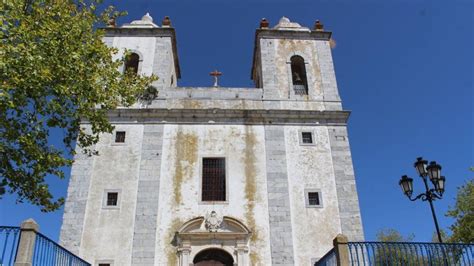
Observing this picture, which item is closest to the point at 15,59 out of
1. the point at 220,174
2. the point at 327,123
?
the point at 220,174

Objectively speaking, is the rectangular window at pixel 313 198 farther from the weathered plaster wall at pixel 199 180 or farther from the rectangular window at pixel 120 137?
the rectangular window at pixel 120 137

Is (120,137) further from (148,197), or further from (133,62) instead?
(133,62)

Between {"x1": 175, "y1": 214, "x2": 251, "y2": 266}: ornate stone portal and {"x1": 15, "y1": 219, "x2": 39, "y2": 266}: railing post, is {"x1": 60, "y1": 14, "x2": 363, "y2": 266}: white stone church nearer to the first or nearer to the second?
{"x1": 175, "y1": 214, "x2": 251, "y2": 266}: ornate stone portal

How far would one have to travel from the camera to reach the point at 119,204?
14.2 metres

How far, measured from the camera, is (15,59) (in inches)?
351

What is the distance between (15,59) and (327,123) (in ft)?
37.1

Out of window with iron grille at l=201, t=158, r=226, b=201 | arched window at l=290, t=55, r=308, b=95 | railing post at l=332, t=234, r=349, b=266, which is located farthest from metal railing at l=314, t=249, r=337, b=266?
arched window at l=290, t=55, r=308, b=95

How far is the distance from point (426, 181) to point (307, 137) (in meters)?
5.71

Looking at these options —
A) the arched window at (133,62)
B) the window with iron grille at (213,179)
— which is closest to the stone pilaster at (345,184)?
the window with iron grille at (213,179)

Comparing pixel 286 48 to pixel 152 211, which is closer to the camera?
pixel 152 211

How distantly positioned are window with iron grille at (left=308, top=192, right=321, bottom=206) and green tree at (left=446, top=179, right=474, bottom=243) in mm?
10514

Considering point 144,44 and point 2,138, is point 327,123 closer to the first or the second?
point 144,44

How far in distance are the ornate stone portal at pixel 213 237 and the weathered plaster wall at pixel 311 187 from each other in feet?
5.96

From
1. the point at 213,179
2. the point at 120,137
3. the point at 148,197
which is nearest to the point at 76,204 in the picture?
the point at 148,197
